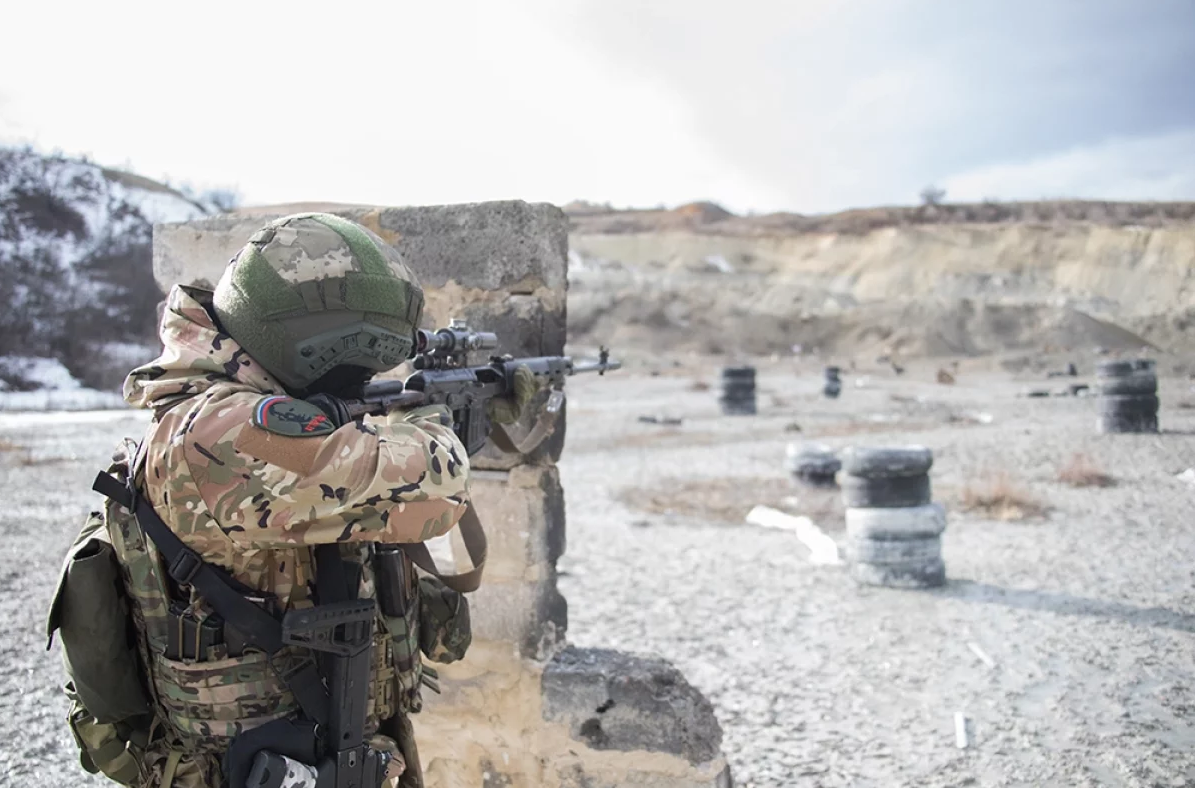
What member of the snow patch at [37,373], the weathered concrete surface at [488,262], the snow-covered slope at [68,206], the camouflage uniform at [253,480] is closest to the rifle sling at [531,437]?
the weathered concrete surface at [488,262]

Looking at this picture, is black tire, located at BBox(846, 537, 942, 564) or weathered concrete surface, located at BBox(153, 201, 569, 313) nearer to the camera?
weathered concrete surface, located at BBox(153, 201, 569, 313)

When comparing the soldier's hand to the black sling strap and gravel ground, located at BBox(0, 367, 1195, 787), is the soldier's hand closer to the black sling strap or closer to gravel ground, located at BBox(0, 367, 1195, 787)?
the black sling strap

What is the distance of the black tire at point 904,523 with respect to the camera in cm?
611

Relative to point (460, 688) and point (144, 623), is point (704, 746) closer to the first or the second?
point (460, 688)

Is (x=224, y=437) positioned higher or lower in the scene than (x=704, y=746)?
higher

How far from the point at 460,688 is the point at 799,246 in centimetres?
4771

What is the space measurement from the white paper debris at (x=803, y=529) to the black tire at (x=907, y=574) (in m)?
0.59

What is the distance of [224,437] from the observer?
1.47m

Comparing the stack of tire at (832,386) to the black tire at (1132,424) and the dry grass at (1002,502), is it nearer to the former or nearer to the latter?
the black tire at (1132,424)

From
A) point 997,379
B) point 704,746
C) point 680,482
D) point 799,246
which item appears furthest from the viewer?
point 799,246

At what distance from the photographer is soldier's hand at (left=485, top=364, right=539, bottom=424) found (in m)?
2.50

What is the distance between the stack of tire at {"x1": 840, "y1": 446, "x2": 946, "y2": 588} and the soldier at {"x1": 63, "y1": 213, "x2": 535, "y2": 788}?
4881 mm

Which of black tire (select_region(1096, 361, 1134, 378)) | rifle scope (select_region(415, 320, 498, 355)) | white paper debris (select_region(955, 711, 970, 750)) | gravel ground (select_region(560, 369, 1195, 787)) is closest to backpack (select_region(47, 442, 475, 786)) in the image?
rifle scope (select_region(415, 320, 498, 355))

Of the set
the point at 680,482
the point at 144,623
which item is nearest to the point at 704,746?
the point at 144,623
